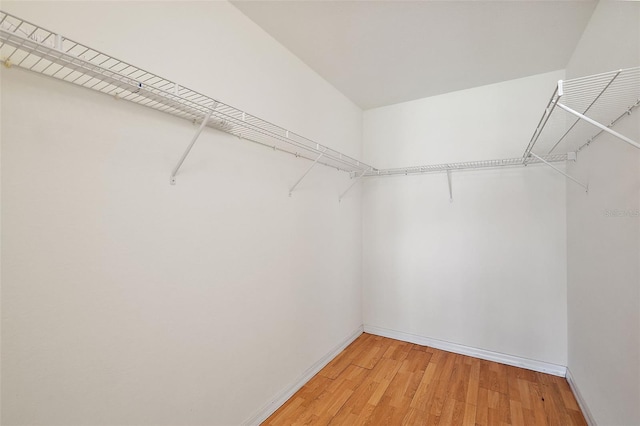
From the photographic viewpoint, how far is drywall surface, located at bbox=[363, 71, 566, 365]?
233 cm

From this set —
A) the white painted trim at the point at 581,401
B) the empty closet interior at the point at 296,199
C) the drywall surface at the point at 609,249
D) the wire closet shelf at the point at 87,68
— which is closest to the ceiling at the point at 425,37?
the empty closet interior at the point at 296,199

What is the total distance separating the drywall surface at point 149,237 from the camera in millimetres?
893

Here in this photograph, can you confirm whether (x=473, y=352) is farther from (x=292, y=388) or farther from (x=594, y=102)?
(x=594, y=102)

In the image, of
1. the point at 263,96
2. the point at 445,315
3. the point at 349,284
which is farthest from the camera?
the point at 349,284

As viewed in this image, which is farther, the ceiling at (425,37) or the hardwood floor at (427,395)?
the hardwood floor at (427,395)

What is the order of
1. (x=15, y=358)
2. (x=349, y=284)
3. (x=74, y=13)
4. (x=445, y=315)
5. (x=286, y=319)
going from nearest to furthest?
(x=15, y=358)
(x=74, y=13)
(x=286, y=319)
(x=445, y=315)
(x=349, y=284)

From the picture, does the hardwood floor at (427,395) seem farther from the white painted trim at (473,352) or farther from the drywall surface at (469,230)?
the drywall surface at (469,230)

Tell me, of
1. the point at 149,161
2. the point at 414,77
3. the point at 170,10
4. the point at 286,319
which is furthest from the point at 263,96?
the point at 286,319

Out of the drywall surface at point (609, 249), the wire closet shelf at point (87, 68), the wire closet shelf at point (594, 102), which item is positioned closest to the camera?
the wire closet shelf at point (87, 68)

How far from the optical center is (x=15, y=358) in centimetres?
86

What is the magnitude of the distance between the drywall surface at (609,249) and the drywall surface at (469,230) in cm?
31

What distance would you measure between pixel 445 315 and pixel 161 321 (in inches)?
101

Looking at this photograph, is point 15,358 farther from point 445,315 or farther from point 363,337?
point 445,315

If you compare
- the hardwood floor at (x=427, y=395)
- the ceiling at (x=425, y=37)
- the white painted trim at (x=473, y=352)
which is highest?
the ceiling at (x=425, y=37)
